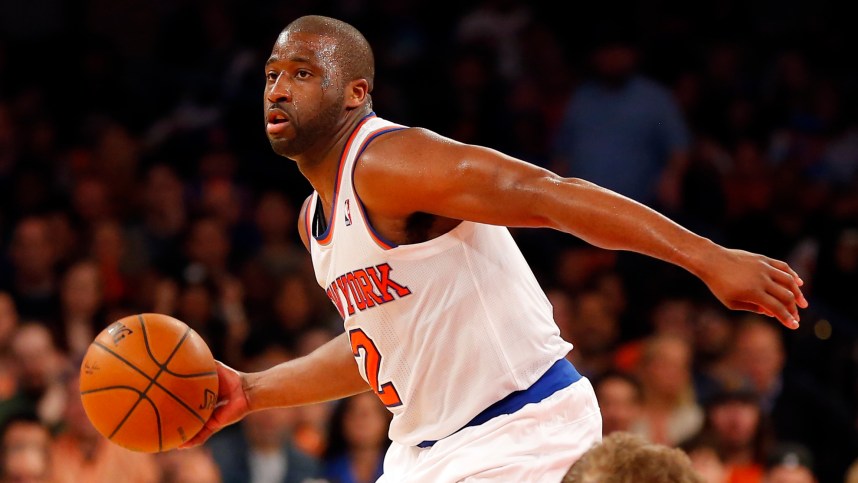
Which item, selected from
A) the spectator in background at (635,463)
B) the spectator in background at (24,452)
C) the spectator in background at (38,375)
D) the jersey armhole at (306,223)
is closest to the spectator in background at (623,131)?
the spectator in background at (38,375)

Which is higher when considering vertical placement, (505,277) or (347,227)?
(347,227)

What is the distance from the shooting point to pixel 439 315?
12.7ft

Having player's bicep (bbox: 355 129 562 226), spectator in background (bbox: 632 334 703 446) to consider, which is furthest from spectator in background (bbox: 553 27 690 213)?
player's bicep (bbox: 355 129 562 226)

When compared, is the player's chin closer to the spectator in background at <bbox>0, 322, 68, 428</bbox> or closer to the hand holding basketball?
the hand holding basketball

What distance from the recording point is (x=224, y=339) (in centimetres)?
823

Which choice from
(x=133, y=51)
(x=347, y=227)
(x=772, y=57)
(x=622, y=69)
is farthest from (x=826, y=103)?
(x=347, y=227)

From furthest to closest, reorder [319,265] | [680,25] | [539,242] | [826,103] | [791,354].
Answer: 1. [680,25]
2. [826,103]
3. [539,242]
4. [791,354]
5. [319,265]

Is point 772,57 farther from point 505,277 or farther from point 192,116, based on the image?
point 505,277

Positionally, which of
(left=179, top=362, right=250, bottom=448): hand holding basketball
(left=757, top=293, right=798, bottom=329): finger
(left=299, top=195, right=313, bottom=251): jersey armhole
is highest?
(left=299, top=195, right=313, bottom=251): jersey armhole

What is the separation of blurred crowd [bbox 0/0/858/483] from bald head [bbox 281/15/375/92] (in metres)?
3.50

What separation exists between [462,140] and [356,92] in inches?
239

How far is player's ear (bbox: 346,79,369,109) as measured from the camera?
4.12m

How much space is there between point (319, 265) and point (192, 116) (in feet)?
23.2

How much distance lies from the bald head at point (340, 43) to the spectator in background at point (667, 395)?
397cm
